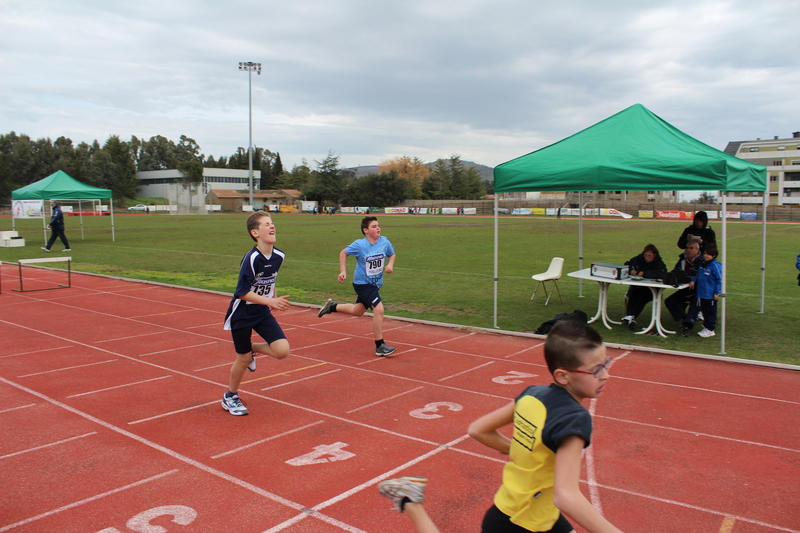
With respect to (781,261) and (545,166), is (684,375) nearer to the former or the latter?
(545,166)

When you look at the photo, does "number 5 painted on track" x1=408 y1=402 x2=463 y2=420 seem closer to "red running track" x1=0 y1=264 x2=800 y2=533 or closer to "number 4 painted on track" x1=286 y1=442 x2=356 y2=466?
"red running track" x1=0 y1=264 x2=800 y2=533

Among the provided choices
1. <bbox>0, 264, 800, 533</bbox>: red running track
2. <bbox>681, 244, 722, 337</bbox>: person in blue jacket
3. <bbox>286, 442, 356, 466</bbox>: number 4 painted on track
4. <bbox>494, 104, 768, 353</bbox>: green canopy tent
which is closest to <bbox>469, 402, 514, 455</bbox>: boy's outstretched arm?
<bbox>0, 264, 800, 533</bbox>: red running track

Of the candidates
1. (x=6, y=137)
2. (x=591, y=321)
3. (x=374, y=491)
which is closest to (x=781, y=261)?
(x=591, y=321)

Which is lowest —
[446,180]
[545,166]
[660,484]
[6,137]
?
[660,484]

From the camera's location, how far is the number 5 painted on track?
535cm

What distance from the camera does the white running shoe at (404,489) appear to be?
2018mm

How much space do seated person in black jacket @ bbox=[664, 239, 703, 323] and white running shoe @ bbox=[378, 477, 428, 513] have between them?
8.11m

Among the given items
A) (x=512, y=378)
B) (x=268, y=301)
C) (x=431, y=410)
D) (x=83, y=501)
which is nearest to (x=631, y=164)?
(x=512, y=378)

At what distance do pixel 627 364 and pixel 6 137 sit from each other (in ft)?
410

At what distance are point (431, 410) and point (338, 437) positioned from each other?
3.55 ft

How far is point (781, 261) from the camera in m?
18.8

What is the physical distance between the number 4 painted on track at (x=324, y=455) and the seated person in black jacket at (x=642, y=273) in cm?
634

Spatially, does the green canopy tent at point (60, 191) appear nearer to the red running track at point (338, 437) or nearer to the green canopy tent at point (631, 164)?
Result: the red running track at point (338, 437)

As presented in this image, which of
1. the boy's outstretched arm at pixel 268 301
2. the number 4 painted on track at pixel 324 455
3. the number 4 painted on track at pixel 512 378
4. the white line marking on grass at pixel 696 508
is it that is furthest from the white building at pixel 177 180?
the white line marking on grass at pixel 696 508
